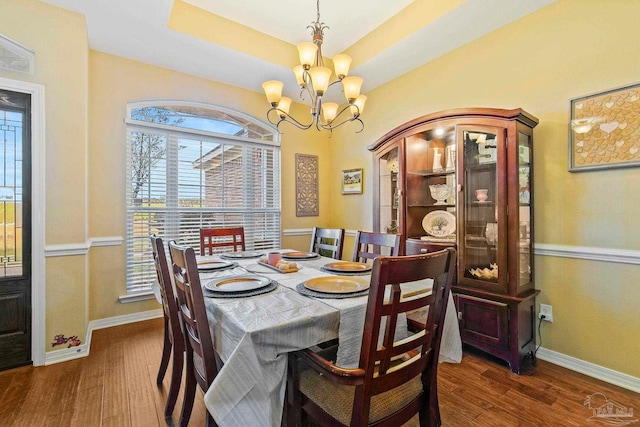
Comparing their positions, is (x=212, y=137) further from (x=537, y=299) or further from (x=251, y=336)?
(x=537, y=299)

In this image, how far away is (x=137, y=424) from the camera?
159cm

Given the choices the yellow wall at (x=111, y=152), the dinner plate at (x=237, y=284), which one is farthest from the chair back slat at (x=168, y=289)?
the yellow wall at (x=111, y=152)

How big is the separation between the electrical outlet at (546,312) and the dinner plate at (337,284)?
5.44ft

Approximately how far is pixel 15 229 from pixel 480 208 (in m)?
3.56

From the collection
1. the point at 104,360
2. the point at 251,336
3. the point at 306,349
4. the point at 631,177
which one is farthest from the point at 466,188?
the point at 104,360

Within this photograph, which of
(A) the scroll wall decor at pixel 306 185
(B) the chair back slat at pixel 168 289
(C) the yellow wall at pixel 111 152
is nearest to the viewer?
(B) the chair back slat at pixel 168 289

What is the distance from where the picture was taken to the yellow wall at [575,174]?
6.32 ft

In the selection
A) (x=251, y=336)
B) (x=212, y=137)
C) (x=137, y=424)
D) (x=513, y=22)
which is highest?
(x=513, y=22)

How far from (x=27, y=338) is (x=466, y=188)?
3.58 meters

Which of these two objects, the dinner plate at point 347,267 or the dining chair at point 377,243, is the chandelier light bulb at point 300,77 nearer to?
the dining chair at point 377,243

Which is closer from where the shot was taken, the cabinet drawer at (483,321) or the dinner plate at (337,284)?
the dinner plate at (337,284)

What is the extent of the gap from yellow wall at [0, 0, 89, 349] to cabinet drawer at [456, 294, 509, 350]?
121 inches

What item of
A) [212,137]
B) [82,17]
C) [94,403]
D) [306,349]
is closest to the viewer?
[306,349]

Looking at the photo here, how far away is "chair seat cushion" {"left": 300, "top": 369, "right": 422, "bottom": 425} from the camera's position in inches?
41.8
